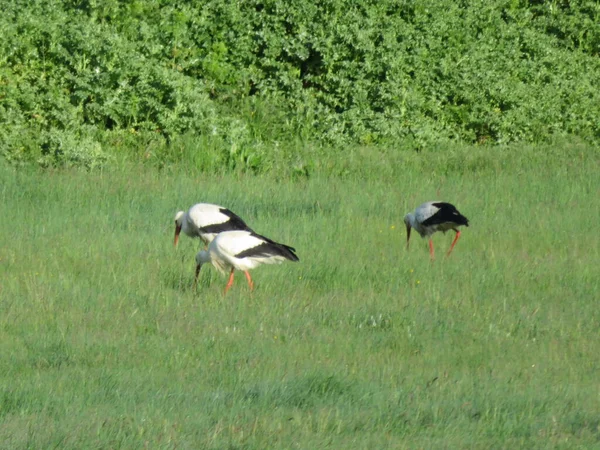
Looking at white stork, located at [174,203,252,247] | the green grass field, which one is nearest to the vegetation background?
the green grass field

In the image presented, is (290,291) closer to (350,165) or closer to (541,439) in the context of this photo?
(541,439)

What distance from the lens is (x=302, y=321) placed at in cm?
789

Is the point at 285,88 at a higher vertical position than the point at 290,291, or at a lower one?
higher

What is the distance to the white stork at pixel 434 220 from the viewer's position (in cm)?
1054

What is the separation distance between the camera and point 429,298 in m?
8.62

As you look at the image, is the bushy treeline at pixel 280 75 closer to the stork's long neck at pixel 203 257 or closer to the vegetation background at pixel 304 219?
the vegetation background at pixel 304 219

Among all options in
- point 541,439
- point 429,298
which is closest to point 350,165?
point 429,298

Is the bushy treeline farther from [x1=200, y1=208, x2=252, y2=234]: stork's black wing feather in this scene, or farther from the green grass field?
[x1=200, y1=208, x2=252, y2=234]: stork's black wing feather

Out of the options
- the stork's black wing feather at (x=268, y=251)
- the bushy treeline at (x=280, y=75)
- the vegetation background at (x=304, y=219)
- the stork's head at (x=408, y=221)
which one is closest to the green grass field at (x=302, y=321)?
the vegetation background at (x=304, y=219)

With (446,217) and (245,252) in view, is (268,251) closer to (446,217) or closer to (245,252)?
(245,252)

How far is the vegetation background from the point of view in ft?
19.6

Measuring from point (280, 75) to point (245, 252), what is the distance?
9.24 m

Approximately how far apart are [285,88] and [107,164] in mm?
4423

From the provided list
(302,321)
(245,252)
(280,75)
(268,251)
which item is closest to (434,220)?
(268,251)
